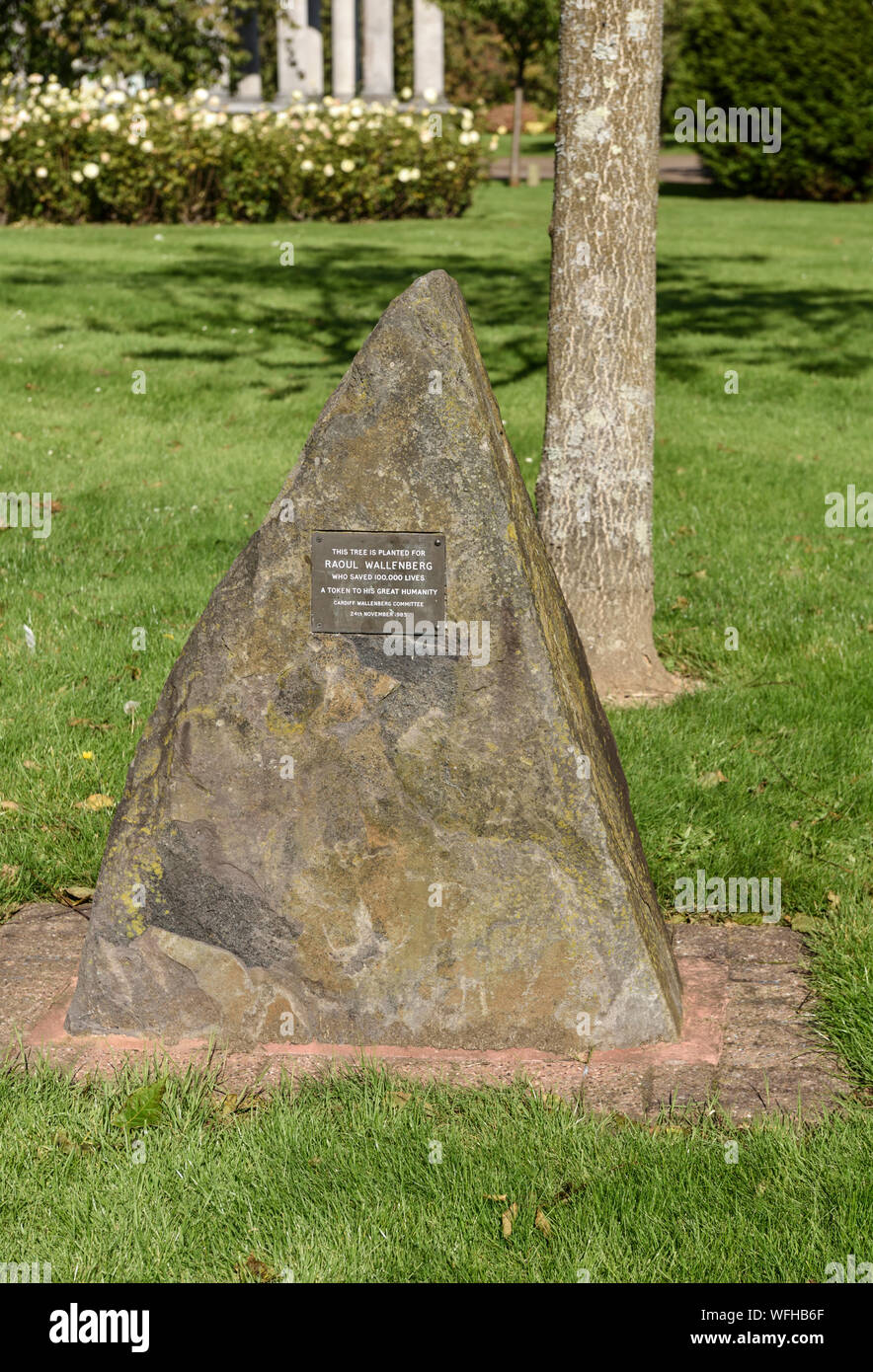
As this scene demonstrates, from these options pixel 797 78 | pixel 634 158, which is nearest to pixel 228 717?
pixel 634 158

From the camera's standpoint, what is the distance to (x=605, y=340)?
5.73 meters

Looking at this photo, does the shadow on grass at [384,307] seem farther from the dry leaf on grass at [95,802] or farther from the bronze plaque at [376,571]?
the bronze plaque at [376,571]

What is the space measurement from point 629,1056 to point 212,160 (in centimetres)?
1724

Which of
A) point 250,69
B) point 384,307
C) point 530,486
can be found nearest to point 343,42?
point 250,69

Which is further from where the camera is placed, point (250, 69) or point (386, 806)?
point (250, 69)

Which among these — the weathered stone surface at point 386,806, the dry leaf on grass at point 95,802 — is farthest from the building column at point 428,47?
the weathered stone surface at point 386,806

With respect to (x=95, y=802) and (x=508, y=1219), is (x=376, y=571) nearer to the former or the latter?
(x=508, y=1219)

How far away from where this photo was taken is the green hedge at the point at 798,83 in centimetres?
2603
